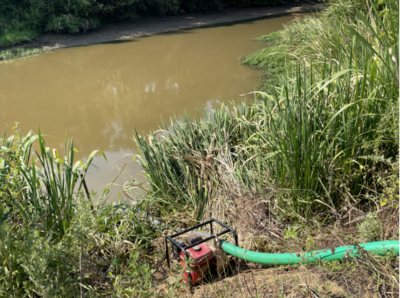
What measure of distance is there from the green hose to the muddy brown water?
1594mm

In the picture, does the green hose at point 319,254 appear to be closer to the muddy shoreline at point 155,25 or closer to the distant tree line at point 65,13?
the muddy shoreline at point 155,25

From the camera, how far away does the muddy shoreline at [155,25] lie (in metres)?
11.1

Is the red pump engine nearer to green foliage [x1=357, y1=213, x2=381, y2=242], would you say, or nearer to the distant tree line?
green foliage [x1=357, y1=213, x2=381, y2=242]

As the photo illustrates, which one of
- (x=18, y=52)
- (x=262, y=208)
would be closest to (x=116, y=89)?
(x=18, y=52)

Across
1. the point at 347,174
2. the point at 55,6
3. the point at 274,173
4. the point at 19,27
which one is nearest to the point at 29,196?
the point at 274,173

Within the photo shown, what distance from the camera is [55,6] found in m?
12.1

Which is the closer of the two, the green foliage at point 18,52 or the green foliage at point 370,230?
the green foliage at point 370,230

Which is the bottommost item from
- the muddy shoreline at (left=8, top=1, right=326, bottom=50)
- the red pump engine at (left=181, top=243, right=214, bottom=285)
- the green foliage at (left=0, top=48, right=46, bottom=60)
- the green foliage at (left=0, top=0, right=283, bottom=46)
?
the red pump engine at (left=181, top=243, right=214, bottom=285)

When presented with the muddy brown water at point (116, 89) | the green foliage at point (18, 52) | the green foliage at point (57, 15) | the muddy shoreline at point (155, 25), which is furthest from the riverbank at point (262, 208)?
the green foliage at point (57, 15)

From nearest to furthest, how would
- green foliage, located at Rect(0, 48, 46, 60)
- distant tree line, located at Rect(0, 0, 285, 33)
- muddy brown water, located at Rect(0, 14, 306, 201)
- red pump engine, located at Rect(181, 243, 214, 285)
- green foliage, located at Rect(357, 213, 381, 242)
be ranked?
green foliage, located at Rect(357, 213, 381, 242)
red pump engine, located at Rect(181, 243, 214, 285)
muddy brown water, located at Rect(0, 14, 306, 201)
green foliage, located at Rect(0, 48, 46, 60)
distant tree line, located at Rect(0, 0, 285, 33)

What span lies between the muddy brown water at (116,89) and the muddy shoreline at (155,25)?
0.98 metres

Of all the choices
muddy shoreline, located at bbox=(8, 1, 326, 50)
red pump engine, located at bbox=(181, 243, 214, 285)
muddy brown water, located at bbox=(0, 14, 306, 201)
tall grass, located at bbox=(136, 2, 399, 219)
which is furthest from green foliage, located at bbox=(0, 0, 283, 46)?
red pump engine, located at bbox=(181, 243, 214, 285)

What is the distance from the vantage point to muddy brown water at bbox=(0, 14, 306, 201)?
4.76m

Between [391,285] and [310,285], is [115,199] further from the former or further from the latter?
[391,285]
